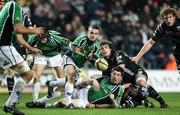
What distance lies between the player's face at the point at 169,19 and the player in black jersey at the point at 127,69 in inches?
43.5

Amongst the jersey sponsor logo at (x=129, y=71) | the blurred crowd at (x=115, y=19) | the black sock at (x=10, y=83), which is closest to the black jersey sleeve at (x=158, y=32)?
the jersey sponsor logo at (x=129, y=71)

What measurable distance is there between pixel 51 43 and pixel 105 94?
2.35 metres

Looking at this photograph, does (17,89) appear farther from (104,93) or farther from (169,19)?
(169,19)

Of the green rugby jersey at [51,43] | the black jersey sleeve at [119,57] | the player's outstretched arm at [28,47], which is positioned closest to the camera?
the player's outstretched arm at [28,47]

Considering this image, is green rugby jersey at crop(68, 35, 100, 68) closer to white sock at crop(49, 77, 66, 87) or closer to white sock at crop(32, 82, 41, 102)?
white sock at crop(49, 77, 66, 87)

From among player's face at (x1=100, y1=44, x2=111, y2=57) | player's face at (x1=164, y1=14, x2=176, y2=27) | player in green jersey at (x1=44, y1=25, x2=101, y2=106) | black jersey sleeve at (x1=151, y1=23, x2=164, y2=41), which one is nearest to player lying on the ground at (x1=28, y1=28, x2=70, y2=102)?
player in green jersey at (x1=44, y1=25, x2=101, y2=106)

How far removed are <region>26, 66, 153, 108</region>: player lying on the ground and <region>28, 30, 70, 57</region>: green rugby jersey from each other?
4.62ft

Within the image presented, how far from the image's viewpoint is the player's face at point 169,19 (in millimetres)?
12973

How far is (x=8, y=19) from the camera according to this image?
10.8 metres

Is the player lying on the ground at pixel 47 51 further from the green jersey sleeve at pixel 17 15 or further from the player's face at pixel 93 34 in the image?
the green jersey sleeve at pixel 17 15

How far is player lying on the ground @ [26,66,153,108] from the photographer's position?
12.8 m

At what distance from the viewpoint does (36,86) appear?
14.3m

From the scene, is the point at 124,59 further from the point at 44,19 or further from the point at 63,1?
the point at 63,1

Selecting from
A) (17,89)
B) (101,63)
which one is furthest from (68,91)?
(17,89)
